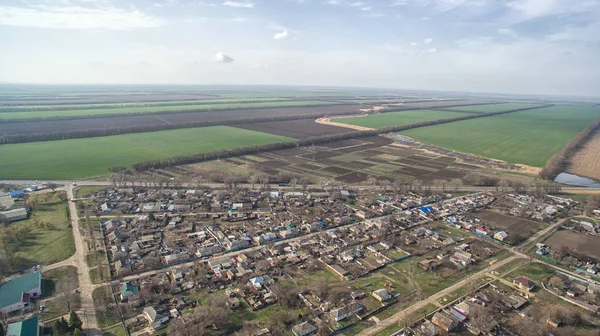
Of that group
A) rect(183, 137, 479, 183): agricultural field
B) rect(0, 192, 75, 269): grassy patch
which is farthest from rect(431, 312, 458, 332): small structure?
rect(183, 137, 479, 183): agricultural field

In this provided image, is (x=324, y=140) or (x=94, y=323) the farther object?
(x=324, y=140)

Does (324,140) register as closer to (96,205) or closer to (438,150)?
(438,150)

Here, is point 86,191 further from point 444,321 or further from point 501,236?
point 501,236

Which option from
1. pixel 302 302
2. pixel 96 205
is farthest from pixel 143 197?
pixel 302 302

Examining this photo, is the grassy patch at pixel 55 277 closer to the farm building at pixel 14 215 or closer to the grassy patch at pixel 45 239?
the grassy patch at pixel 45 239

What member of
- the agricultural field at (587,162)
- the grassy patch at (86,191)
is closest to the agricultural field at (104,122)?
the grassy patch at (86,191)

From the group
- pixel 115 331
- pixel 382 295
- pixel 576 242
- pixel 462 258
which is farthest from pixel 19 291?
pixel 576 242

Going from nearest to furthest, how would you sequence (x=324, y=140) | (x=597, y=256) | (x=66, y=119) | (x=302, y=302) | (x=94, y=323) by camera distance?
(x=94, y=323), (x=302, y=302), (x=597, y=256), (x=324, y=140), (x=66, y=119)
